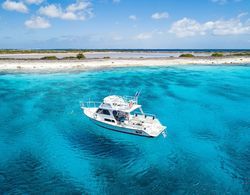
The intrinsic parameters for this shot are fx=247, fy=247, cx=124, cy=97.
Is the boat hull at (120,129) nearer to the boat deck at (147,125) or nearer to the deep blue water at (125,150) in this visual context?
the boat deck at (147,125)

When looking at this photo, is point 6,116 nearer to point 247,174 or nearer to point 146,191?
point 146,191

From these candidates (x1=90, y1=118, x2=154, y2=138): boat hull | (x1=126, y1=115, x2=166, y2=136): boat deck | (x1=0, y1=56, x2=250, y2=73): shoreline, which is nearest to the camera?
(x1=126, y1=115, x2=166, y2=136): boat deck

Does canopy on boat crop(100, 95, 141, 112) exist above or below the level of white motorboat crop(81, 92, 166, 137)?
above

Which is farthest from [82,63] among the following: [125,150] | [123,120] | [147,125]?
[125,150]

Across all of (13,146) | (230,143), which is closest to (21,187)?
(13,146)

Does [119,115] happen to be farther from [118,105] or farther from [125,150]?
[125,150]


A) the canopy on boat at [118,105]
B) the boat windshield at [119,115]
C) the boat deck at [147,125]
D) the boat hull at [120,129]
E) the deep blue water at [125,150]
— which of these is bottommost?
the deep blue water at [125,150]

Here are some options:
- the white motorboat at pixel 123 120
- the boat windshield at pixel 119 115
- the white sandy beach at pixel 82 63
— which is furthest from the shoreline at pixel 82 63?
the boat windshield at pixel 119 115

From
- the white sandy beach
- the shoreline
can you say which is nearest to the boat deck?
the shoreline

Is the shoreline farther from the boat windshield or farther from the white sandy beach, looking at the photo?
the boat windshield
